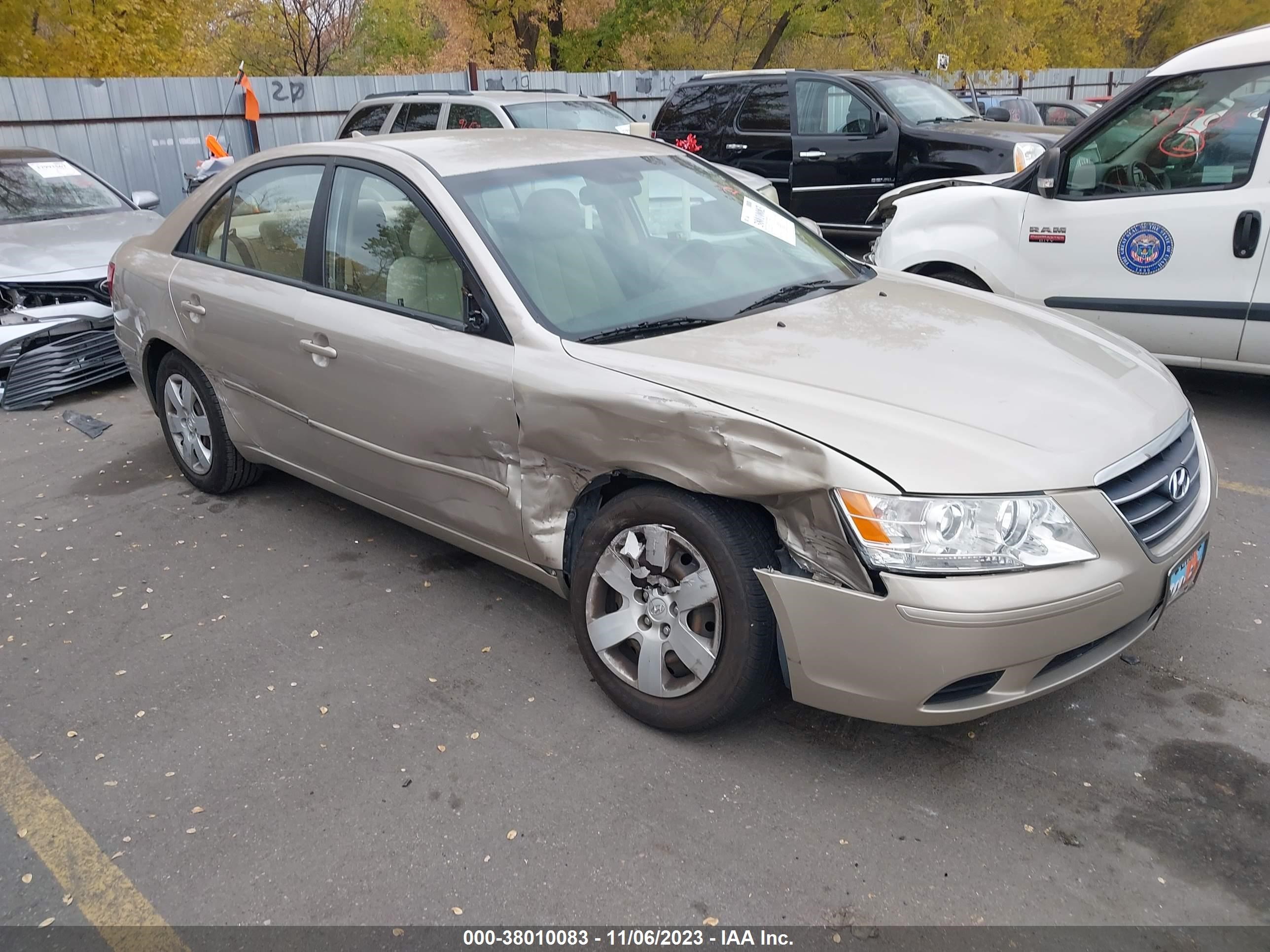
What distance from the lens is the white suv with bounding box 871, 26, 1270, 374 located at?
16.7 ft

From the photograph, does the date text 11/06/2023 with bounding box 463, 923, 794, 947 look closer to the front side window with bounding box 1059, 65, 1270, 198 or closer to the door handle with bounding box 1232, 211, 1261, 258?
the door handle with bounding box 1232, 211, 1261, 258

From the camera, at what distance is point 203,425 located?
16.1 feet

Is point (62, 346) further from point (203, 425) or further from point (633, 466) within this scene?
point (633, 466)

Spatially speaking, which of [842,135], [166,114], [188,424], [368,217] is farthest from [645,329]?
[166,114]

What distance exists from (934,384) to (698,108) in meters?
8.39

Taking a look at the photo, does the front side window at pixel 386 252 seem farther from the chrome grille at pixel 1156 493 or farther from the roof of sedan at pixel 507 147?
the chrome grille at pixel 1156 493

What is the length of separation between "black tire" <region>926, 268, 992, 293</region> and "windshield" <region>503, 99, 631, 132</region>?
14.1 feet

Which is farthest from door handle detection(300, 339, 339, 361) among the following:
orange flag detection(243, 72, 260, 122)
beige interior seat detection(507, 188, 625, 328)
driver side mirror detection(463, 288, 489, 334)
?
orange flag detection(243, 72, 260, 122)

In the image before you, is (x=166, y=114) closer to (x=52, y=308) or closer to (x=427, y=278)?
(x=52, y=308)

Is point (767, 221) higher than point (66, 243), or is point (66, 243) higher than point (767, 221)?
point (767, 221)

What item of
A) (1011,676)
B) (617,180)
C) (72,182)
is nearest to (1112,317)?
(617,180)

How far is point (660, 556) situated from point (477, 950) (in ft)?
3.66

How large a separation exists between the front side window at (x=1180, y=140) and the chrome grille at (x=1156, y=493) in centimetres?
293

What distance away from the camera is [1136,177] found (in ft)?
18.0
